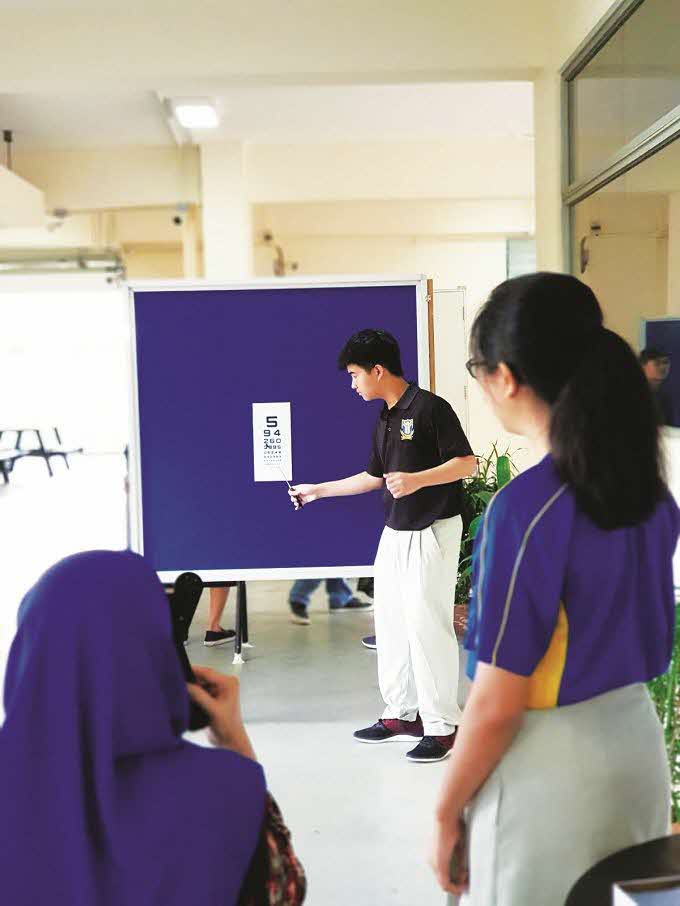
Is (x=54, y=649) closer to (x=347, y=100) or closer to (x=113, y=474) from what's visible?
(x=347, y=100)

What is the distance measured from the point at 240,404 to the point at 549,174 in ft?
7.38

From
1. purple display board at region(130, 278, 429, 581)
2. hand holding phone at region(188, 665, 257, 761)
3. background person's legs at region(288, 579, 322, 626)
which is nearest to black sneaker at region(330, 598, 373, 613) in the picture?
background person's legs at region(288, 579, 322, 626)

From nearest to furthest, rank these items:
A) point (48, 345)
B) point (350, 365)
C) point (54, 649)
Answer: point (54, 649) < point (350, 365) < point (48, 345)

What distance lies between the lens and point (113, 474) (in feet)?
46.7

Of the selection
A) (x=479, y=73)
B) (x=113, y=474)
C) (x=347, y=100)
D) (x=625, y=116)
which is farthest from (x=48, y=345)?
(x=625, y=116)

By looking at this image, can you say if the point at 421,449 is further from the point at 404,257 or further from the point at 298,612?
the point at 404,257

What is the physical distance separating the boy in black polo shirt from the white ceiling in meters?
3.71

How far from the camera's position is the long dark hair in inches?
44.9

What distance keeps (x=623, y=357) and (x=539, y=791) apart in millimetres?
537

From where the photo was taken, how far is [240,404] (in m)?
4.05

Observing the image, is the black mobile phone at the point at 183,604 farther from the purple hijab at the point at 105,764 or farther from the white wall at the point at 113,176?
the white wall at the point at 113,176

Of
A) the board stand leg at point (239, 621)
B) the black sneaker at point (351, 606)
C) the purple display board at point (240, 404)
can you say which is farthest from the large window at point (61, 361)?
the purple display board at point (240, 404)

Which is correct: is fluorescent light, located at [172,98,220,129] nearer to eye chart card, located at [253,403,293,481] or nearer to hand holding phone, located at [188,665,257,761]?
eye chart card, located at [253,403,293,481]

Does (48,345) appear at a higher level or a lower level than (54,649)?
higher
